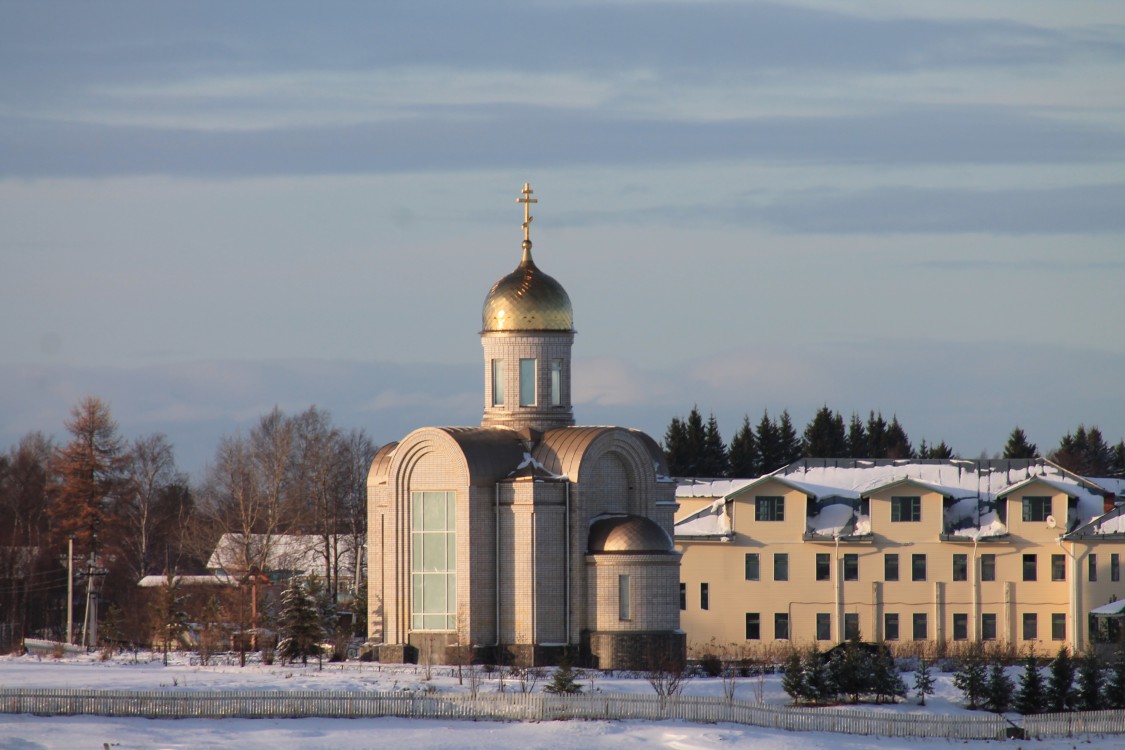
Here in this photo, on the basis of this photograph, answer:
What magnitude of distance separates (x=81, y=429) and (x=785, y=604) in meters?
23.0

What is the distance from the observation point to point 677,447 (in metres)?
84.0

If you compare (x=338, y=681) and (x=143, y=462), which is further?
(x=143, y=462)

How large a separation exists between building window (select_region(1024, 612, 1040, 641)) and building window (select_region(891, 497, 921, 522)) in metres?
4.14

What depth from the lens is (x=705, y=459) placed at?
8394 centimetres

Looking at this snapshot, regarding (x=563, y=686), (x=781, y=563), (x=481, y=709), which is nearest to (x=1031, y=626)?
(x=781, y=563)

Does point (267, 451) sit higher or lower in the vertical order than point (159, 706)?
higher

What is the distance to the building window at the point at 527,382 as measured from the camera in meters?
47.6

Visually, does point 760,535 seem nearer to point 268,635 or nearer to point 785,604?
point 785,604

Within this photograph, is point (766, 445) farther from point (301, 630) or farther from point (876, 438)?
point (301, 630)

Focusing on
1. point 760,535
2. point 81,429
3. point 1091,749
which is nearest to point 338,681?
point 1091,749

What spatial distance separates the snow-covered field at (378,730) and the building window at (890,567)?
1520 centimetres

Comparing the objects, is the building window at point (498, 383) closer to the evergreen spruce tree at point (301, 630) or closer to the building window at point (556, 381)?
the building window at point (556, 381)

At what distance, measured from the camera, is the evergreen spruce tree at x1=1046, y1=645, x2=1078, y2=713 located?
4050 centimetres

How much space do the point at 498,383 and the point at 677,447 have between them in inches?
1444
